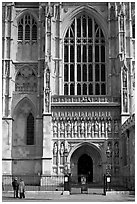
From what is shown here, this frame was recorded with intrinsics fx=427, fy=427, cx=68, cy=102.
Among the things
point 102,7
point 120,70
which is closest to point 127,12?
point 102,7

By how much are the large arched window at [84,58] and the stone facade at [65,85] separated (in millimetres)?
102

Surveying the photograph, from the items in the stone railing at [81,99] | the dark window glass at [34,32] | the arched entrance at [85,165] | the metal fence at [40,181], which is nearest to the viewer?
the metal fence at [40,181]

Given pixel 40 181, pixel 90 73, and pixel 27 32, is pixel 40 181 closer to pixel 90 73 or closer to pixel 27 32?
pixel 90 73

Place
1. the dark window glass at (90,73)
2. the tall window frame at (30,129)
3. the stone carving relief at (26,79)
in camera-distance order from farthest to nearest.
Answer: the dark window glass at (90,73) < the stone carving relief at (26,79) < the tall window frame at (30,129)

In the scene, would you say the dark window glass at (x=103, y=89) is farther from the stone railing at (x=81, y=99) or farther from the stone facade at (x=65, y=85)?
the stone railing at (x=81, y=99)

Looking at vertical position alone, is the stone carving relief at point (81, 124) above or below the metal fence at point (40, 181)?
above

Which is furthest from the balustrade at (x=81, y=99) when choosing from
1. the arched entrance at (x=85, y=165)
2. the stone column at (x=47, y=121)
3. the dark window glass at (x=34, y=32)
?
the dark window glass at (x=34, y=32)

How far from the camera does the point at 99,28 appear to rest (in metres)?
44.8

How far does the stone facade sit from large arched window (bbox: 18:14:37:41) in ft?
0.34

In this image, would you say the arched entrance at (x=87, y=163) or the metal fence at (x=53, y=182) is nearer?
the metal fence at (x=53, y=182)

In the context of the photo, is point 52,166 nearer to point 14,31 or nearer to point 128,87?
point 128,87

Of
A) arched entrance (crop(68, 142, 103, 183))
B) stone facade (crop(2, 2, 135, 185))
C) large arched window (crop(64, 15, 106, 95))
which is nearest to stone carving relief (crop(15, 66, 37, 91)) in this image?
stone facade (crop(2, 2, 135, 185))

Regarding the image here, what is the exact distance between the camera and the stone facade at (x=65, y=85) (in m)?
40.8

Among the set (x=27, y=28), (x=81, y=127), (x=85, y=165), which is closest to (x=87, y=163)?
(x=85, y=165)
